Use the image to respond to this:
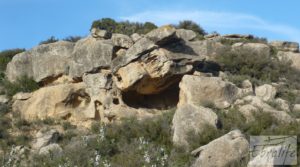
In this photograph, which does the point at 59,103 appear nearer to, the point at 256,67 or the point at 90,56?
the point at 90,56

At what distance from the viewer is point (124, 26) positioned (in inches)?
1217

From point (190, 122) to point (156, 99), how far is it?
4456 mm

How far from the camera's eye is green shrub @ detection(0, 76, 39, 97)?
852 inches

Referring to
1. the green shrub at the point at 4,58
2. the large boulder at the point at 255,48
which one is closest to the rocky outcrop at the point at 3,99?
the green shrub at the point at 4,58

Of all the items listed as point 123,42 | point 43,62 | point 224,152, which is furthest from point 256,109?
point 43,62

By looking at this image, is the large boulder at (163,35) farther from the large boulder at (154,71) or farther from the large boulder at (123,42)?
the large boulder at (123,42)

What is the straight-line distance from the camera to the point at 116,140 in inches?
675

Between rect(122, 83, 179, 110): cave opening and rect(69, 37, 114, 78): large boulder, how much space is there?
1392mm

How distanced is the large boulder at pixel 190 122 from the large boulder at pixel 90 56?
4.83 m

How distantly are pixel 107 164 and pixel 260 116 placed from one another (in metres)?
4.46

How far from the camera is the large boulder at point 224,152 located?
13.7 meters

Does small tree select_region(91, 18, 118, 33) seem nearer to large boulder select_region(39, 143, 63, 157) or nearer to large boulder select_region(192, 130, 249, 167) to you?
large boulder select_region(39, 143, 63, 157)

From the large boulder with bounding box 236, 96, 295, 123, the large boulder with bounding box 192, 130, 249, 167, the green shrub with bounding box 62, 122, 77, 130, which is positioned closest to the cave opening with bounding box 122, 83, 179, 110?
the green shrub with bounding box 62, 122, 77, 130

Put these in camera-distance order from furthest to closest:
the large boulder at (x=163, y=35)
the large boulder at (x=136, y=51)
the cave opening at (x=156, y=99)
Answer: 1. the cave opening at (x=156, y=99)
2. the large boulder at (x=163, y=35)
3. the large boulder at (x=136, y=51)
